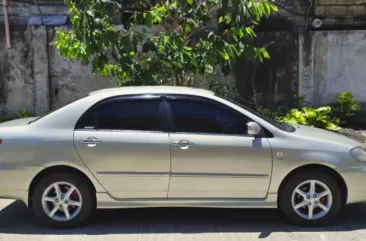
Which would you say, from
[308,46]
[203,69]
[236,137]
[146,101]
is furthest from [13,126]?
[308,46]

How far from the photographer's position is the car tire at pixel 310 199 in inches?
210

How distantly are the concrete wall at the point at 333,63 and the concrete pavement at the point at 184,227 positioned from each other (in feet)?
18.3

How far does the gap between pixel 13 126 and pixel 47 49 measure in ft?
20.2

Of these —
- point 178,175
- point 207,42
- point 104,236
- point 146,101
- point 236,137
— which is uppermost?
point 207,42

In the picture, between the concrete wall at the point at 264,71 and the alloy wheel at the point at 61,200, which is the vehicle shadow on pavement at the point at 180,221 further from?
the concrete wall at the point at 264,71

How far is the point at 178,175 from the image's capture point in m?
5.27

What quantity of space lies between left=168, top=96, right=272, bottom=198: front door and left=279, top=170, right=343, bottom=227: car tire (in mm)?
263

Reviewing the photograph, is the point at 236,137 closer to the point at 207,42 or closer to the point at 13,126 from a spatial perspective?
the point at 13,126

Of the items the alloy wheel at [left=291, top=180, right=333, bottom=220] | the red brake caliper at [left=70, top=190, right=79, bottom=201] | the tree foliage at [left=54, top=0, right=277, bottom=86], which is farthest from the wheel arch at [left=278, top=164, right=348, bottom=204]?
the tree foliage at [left=54, top=0, right=277, bottom=86]

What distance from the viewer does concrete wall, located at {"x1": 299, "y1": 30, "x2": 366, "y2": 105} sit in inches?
443

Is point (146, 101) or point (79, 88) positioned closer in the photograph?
point (146, 101)

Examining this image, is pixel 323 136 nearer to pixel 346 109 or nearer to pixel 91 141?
pixel 91 141

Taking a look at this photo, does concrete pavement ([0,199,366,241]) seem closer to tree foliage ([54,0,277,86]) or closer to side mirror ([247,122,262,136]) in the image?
side mirror ([247,122,262,136])

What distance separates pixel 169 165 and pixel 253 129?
0.94m
